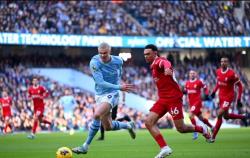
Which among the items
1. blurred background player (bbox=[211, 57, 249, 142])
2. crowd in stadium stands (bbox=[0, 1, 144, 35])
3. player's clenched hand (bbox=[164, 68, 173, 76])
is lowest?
blurred background player (bbox=[211, 57, 249, 142])

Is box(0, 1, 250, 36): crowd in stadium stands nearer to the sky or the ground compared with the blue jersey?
nearer to the sky

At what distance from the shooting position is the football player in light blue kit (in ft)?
54.2

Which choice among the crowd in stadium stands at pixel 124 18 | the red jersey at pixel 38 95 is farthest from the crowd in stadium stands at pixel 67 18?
the red jersey at pixel 38 95

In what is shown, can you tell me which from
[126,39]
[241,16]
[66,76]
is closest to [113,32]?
[126,39]

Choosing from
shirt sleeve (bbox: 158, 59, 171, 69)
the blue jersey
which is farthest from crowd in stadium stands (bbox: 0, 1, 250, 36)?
shirt sleeve (bbox: 158, 59, 171, 69)

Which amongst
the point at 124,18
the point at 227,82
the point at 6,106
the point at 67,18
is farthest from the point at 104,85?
the point at 124,18

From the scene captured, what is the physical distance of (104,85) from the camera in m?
16.5

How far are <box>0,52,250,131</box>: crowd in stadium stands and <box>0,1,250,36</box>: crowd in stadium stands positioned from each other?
9.73 feet

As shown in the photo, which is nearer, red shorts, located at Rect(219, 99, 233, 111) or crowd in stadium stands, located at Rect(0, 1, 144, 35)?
red shorts, located at Rect(219, 99, 233, 111)

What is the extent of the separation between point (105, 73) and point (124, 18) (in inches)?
1425

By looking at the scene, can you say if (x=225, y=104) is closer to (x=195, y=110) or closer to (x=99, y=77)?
(x=195, y=110)

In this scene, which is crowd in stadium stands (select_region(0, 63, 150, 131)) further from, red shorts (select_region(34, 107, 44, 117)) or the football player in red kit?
the football player in red kit

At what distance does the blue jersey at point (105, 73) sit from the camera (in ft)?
54.3

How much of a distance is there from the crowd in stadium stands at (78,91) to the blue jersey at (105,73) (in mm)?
22029
